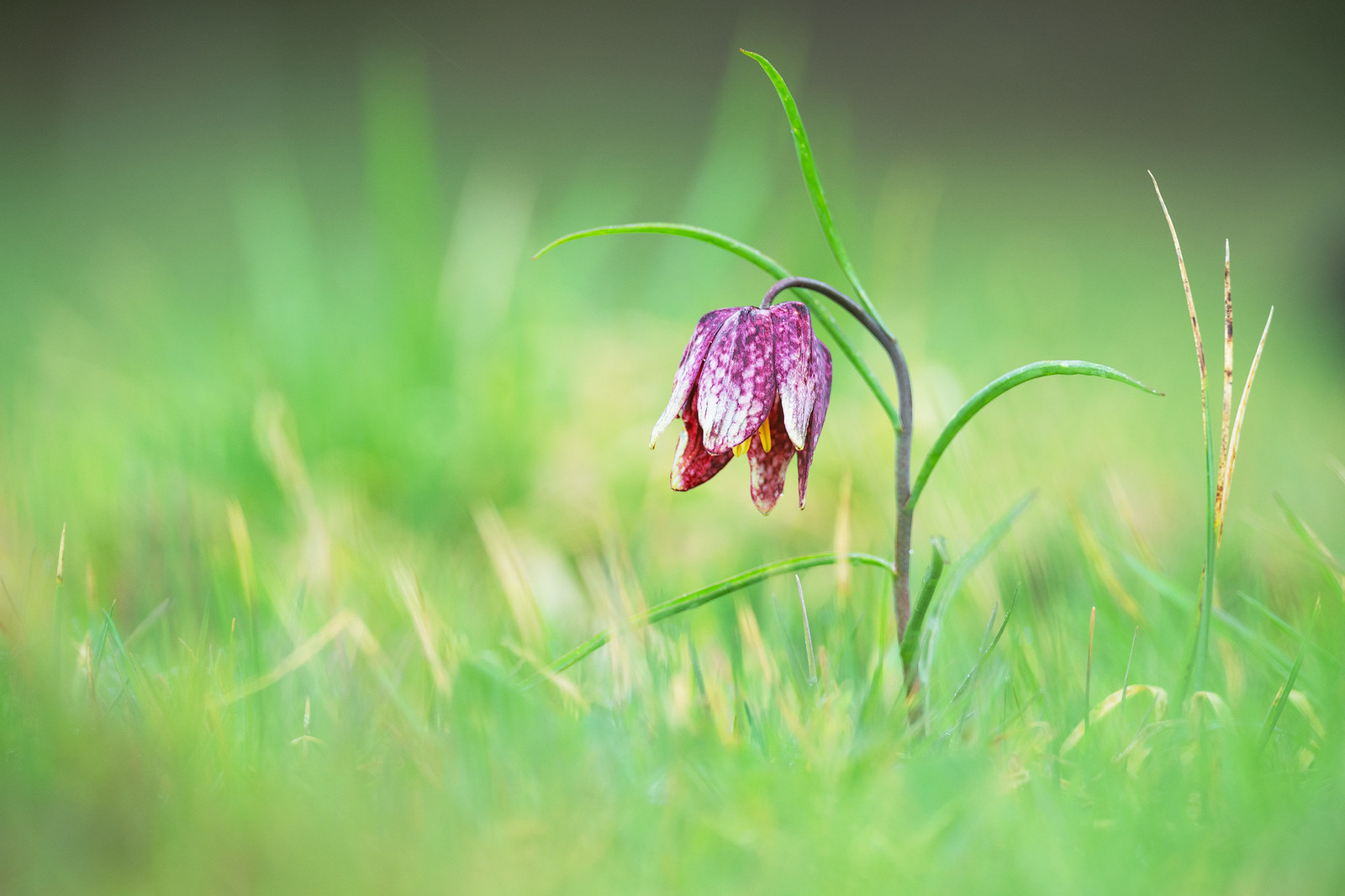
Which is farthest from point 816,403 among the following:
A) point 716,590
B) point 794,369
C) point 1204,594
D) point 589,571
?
point 589,571

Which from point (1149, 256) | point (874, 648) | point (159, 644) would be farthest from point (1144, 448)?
point (1149, 256)

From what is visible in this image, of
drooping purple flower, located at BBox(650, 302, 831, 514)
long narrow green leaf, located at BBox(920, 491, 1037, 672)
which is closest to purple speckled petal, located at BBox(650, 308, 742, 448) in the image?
drooping purple flower, located at BBox(650, 302, 831, 514)

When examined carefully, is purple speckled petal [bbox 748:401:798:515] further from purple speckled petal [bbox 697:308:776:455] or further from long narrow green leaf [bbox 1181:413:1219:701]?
long narrow green leaf [bbox 1181:413:1219:701]

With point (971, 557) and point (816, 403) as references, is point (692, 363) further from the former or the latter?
point (971, 557)

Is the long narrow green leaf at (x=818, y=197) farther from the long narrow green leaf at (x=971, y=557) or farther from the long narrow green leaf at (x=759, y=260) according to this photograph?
the long narrow green leaf at (x=971, y=557)

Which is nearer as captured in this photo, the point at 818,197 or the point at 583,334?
the point at 818,197

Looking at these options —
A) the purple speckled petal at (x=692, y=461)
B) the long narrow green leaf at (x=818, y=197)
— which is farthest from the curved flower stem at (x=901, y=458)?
the purple speckled petal at (x=692, y=461)

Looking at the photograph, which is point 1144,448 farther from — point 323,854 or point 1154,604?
point 323,854
